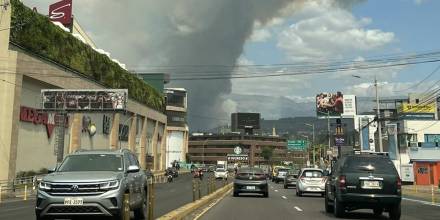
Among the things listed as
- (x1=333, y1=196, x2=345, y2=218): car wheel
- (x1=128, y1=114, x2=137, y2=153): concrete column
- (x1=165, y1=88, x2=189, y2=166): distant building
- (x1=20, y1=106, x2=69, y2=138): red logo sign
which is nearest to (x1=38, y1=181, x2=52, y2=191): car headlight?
(x1=333, y1=196, x2=345, y2=218): car wheel

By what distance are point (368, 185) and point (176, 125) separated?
148107 millimetres

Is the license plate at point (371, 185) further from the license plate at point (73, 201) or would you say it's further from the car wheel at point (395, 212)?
the license plate at point (73, 201)

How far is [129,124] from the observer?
7912 centimetres

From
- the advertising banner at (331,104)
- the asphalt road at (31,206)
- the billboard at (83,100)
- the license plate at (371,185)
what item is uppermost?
the advertising banner at (331,104)

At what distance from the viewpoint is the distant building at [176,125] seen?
158 meters

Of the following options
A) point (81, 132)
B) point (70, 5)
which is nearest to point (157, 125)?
point (70, 5)

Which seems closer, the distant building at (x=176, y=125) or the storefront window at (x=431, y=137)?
the storefront window at (x=431, y=137)

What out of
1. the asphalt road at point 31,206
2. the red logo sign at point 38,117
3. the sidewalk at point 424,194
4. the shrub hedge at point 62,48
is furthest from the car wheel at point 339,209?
the red logo sign at point 38,117

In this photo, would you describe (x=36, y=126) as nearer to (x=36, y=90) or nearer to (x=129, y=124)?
(x=36, y=90)

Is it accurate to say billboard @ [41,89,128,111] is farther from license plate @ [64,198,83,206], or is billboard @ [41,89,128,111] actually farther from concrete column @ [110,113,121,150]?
license plate @ [64,198,83,206]

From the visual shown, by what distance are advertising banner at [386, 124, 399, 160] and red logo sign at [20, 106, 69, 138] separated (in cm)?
4242

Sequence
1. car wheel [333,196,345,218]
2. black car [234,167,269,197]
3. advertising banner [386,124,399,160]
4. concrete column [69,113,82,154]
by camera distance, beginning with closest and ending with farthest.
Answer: car wheel [333,196,345,218], black car [234,167,269,197], concrete column [69,113,82,154], advertising banner [386,124,399,160]

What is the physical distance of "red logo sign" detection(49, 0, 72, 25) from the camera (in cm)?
6881

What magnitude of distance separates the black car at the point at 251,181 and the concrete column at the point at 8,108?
62.7 ft
